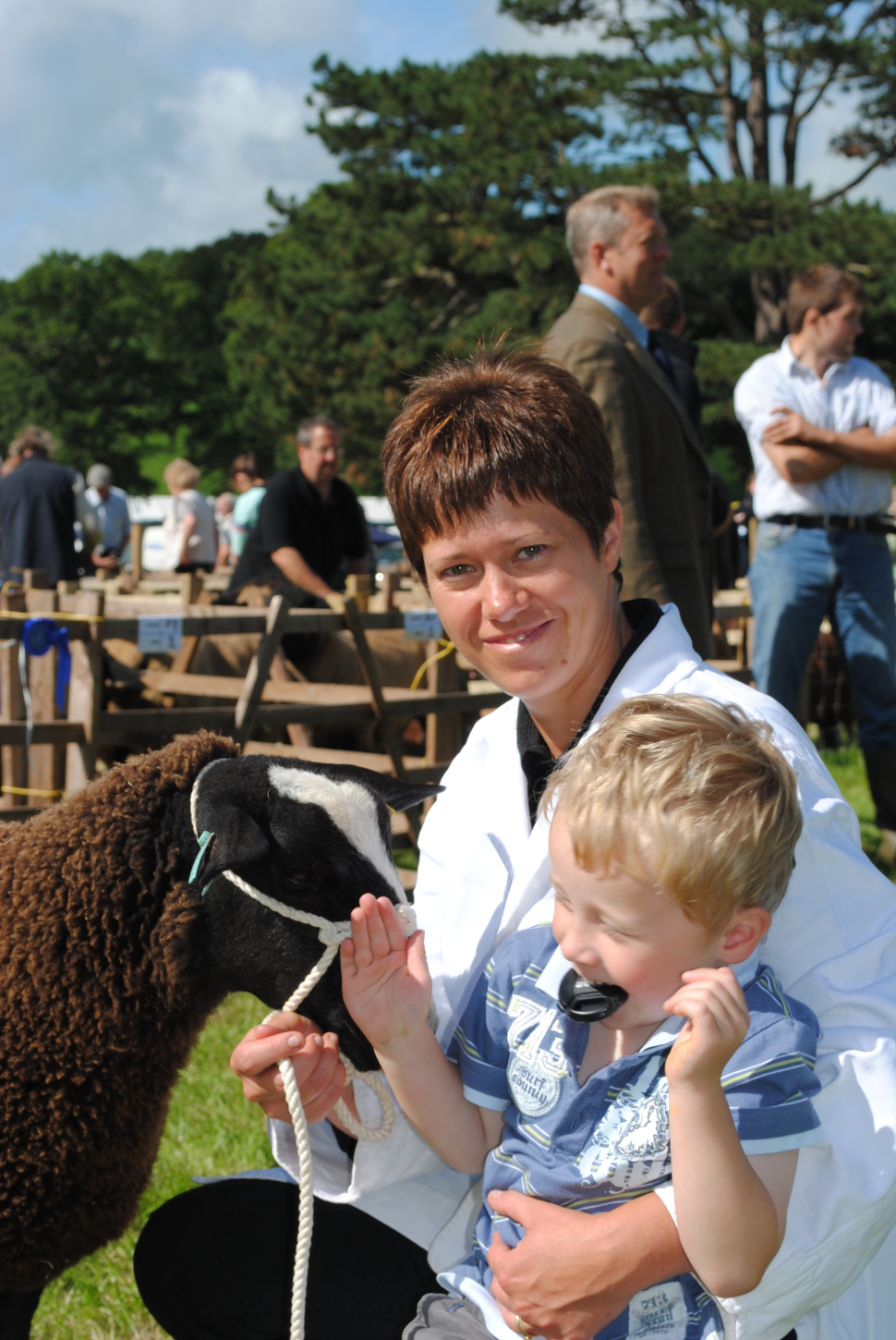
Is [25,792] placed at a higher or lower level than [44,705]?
lower

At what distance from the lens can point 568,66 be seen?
25.6 m

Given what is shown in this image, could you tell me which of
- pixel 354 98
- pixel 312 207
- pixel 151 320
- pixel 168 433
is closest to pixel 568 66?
pixel 354 98

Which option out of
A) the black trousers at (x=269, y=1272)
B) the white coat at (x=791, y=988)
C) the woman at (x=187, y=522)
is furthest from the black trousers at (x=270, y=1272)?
the woman at (x=187, y=522)

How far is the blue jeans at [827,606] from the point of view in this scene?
4883 mm

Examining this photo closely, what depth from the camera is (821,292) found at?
4.89 metres

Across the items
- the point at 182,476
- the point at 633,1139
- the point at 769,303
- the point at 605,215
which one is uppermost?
the point at 769,303

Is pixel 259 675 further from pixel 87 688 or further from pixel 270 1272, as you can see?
pixel 270 1272

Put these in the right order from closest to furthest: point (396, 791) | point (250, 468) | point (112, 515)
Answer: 1. point (396, 791)
2. point (250, 468)
3. point (112, 515)

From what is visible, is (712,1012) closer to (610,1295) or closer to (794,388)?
(610,1295)

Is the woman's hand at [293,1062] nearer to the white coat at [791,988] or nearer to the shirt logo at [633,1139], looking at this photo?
the white coat at [791,988]

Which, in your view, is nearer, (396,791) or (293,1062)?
(293,1062)

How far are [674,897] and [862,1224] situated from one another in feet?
1.55

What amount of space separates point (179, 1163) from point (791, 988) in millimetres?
2129

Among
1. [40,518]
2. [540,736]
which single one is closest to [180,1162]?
[540,736]
